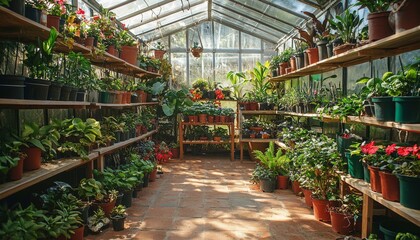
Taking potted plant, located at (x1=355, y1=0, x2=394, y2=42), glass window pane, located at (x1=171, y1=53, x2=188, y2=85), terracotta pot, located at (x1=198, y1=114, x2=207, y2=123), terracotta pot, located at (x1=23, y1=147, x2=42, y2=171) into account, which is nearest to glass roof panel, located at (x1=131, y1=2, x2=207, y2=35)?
glass window pane, located at (x1=171, y1=53, x2=188, y2=85)

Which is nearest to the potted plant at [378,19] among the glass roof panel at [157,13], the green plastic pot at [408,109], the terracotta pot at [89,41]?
the green plastic pot at [408,109]

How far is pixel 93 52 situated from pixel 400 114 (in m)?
3.25

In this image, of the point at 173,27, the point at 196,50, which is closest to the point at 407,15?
the point at 196,50

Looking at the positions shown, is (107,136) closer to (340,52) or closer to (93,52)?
(93,52)

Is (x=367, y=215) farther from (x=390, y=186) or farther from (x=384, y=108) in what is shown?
(x=384, y=108)

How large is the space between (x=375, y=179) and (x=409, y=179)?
17.7 inches

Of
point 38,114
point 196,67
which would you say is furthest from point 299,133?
point 196,67

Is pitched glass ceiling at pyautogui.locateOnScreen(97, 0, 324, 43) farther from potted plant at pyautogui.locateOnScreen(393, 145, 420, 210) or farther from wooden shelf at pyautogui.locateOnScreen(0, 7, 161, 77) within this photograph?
potted plant at pyautogui.locateOnScreen(393, 145, 420, 210)

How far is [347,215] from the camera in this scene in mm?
→ 3145

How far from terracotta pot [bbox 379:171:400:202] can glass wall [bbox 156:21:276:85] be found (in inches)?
258

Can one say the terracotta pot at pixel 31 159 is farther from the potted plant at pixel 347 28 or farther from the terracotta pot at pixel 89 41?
the potted plant at pixel 347 28

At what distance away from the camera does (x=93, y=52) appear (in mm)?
3824

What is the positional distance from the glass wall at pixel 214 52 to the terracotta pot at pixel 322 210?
5.56m

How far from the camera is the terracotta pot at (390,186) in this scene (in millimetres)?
2311
